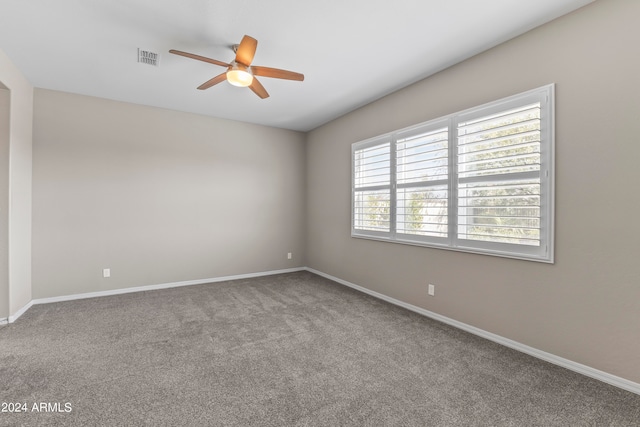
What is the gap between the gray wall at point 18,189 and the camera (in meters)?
3.09

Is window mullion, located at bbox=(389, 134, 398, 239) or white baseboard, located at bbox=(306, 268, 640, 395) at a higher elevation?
window mullion, located at bbox=(389, 134, 398, 239)

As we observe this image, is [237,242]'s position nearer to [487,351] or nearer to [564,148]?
[487,351]

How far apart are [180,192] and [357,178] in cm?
284

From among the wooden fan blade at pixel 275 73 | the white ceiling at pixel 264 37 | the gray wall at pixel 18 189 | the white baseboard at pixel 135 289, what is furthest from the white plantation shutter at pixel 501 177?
the gray wall at pixel 18 189

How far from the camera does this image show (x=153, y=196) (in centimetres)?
446

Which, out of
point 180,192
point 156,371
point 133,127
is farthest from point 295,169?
point 156,371

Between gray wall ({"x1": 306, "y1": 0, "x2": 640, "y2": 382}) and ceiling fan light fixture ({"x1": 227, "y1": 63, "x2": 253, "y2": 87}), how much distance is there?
2.14 m

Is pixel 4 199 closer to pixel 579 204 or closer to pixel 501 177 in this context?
pixel 501 177

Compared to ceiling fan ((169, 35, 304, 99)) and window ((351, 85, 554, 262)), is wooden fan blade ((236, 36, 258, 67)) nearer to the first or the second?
ceiling fan ((169, 35, 304, 99))

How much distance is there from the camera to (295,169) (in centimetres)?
575

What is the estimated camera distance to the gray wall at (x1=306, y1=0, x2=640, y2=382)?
79.7 inches

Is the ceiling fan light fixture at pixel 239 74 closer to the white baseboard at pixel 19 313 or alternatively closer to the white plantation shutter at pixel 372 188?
the white plantation shutter at pixel 372 188

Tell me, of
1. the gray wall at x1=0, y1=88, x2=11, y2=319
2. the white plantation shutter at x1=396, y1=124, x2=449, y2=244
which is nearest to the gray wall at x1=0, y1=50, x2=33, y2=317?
the gray wall at x1=0, y1=88, x2=11, y2=319

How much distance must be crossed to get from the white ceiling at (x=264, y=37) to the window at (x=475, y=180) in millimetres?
675
